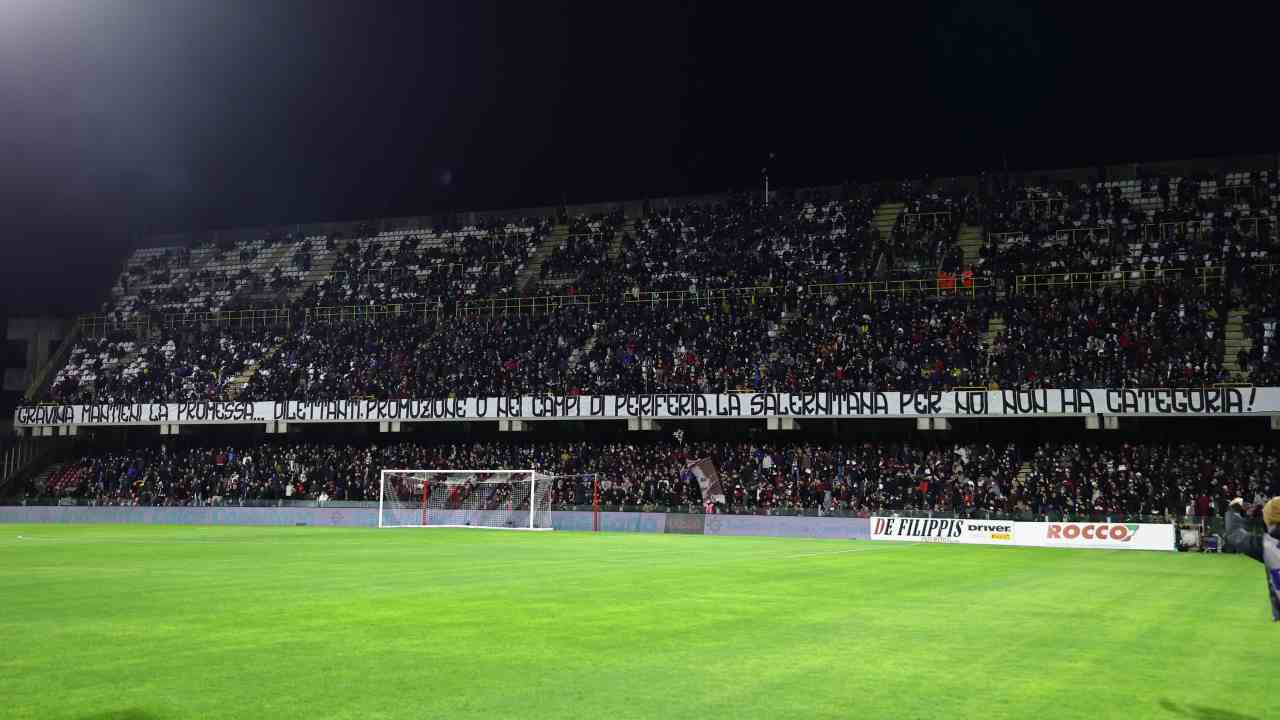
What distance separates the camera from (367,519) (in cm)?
4981

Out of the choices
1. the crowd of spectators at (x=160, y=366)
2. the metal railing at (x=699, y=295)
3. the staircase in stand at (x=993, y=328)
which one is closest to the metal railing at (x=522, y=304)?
the metal railing at (x=699, y=295)

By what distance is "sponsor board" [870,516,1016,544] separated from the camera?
3978cm

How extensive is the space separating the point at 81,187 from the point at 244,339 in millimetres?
12894

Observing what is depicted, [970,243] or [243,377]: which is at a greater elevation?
[970,243]

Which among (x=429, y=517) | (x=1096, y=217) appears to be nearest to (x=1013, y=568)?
(x=429, y=517)

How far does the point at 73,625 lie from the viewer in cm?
1216

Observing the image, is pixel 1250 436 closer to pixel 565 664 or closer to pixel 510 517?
pixel 510 517

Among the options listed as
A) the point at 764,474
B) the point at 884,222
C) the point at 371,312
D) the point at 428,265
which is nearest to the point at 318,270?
the point at 428,265

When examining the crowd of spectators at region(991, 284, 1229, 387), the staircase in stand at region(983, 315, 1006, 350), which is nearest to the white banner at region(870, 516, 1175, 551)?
the crowd of spectators at region(991, 284, 1229, 387)

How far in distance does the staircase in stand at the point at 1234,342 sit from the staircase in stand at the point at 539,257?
1344 inches

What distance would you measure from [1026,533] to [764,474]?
12312 mm

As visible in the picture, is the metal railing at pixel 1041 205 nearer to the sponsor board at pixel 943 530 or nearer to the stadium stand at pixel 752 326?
the stadium stand at pixel 752 326

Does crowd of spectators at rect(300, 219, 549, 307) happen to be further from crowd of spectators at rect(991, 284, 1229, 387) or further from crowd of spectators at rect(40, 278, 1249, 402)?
crowd of spectators at rect(991, 284, 1229, 387)

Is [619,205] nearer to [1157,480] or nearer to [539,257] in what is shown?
[539,257]
